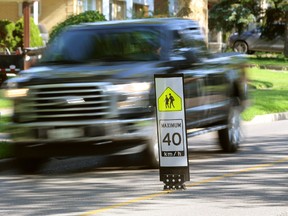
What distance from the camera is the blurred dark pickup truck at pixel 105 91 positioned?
45.3 feet

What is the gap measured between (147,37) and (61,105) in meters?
2.07

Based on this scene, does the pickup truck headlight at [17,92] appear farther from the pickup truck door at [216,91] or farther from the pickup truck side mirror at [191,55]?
the pickup truck door at [216,91]

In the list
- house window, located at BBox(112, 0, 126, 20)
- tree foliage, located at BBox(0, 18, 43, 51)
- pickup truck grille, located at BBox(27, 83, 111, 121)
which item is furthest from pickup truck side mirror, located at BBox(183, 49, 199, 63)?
house window, located at BBox(112, 0, 126, 20)

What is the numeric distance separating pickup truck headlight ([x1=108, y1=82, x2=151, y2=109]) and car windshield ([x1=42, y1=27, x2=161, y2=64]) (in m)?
1.05

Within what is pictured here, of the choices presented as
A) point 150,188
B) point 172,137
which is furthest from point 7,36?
point 172,137

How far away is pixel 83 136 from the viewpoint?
44.9 ft

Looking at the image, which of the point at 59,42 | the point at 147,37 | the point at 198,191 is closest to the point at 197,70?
the point at 147,37

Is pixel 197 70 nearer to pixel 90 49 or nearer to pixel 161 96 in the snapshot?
pixel 90 49

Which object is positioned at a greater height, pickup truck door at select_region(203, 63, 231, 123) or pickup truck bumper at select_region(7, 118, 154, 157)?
pickup truck door at select_region(203, 63, 231, 123)

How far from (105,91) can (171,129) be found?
7.05 ft

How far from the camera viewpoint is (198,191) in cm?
1218

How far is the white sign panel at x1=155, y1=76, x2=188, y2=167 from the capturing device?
1171 cm

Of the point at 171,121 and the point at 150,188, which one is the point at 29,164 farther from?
the point at 171,121

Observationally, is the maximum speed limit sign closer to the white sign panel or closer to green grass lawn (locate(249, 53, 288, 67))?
the white sign panel
